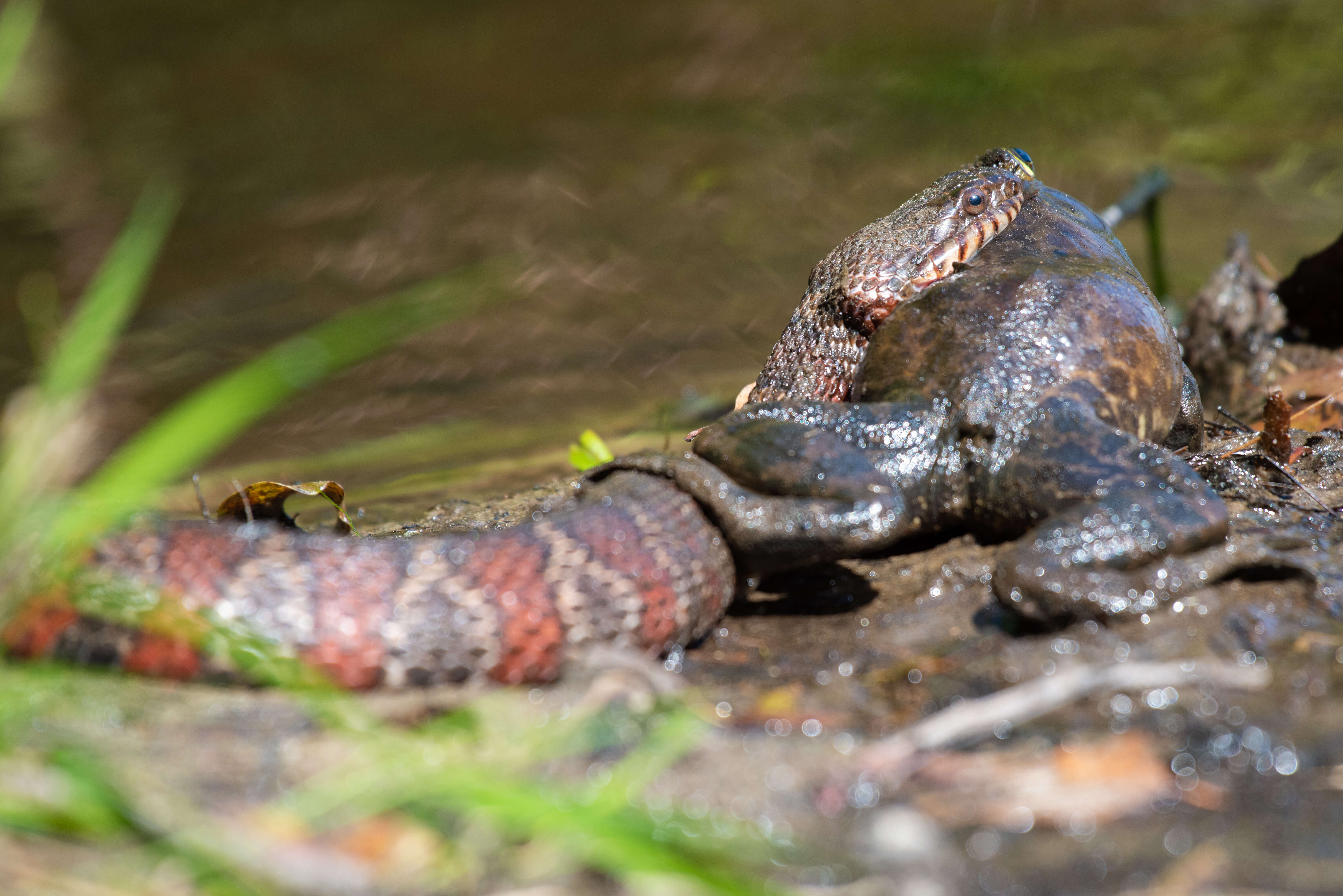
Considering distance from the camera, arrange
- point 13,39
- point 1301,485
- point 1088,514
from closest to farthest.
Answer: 1. point 13,39
2. point 1088,514
3. point 1301,485

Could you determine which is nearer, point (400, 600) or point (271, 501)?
point (400, 600)

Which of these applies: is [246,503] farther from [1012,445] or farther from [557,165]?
[557,165]

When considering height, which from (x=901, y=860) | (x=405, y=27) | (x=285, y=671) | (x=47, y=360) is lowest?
(x=901, y=860)

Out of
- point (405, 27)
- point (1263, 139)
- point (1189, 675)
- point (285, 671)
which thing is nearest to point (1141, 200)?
point (1263, 139)

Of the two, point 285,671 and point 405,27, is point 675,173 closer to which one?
point 405,27

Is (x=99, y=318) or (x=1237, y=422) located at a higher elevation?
(x=99, y=318)

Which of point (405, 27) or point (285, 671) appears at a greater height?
point (405, 27)

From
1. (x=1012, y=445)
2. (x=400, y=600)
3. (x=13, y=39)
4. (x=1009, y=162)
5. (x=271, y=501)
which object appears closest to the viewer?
(x=13, y=39)

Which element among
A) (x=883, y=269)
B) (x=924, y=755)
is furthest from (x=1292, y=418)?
(x=924, y=755)
